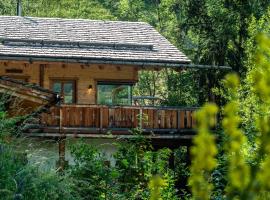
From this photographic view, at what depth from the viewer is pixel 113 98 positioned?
85.4 ft

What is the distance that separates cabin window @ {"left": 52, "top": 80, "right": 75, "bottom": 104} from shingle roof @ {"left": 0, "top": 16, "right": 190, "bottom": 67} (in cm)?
146

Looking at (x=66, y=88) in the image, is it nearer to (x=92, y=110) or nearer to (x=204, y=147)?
(x=92, y=110)

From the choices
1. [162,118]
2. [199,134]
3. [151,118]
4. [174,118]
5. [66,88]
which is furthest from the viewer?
[66,88]

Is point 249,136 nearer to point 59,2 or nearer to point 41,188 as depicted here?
point 41,188

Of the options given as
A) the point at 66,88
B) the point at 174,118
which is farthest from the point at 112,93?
the point at 174,118

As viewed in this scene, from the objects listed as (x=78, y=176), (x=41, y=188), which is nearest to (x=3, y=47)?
(x=78, y=176)

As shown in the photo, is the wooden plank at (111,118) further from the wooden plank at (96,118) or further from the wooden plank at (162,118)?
the wooden plank at (162,118)

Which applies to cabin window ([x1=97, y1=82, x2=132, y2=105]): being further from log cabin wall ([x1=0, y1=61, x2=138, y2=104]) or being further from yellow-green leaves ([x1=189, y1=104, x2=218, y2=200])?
yellow-green leaves ([x1=189, y1=104, x2=218, y2=200])

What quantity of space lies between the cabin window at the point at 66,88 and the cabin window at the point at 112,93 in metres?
0.91

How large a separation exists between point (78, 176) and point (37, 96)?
12.9 ft

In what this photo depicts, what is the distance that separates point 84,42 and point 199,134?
2401 centimetres

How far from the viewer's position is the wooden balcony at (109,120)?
22500mm

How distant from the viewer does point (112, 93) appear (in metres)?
26.2

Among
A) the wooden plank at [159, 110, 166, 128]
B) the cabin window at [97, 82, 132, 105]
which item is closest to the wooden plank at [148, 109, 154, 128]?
the wooden plank at [159, 110, 166, 128]
